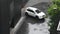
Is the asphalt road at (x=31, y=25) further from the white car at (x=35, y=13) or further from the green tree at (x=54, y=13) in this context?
the green tree at (x=54, y=13)

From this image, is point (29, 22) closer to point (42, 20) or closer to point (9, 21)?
point (42, 20)

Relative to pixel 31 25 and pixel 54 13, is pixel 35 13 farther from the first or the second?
pixel 54 13

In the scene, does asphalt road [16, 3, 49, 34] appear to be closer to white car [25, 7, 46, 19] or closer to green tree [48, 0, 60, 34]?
white car [25, 7, 46, 19]

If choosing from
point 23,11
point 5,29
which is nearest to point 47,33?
point 5,29

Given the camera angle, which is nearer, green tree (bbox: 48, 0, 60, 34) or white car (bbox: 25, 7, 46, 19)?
green tree (bbox: 48, 0, 60, 34)

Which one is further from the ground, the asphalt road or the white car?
the white car

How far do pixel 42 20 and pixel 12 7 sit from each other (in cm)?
623

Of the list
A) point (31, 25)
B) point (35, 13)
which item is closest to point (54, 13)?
point (31, 25)

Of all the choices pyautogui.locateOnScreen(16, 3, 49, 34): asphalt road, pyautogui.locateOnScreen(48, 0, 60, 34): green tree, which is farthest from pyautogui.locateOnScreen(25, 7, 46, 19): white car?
pyautogui.locateOnScreen(48, 0, 60, 34): green tree

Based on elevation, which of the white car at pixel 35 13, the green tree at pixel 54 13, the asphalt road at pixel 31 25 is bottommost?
the asphalt road at pixel 31 25

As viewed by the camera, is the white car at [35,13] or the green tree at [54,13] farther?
the white car at [35,13]

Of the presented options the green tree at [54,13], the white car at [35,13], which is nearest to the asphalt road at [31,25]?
the white car at [35,13]

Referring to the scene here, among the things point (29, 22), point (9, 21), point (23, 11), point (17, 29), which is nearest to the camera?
point (9, 21)

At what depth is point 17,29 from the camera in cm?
2817
